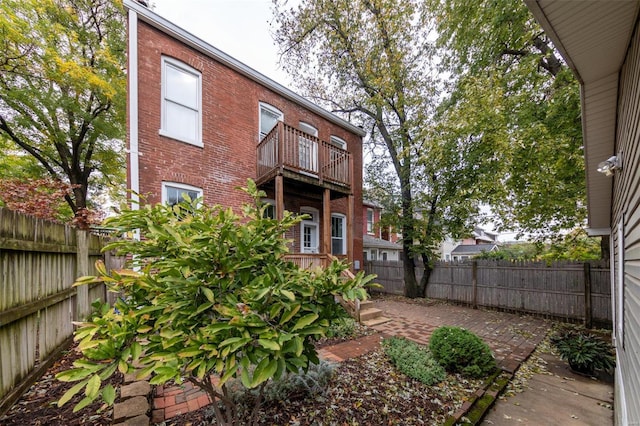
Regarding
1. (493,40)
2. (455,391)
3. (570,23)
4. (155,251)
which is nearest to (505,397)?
(455,391)

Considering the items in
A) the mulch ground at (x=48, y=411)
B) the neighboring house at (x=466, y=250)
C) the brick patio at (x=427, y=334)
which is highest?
the mulch ground at (x=48, y=411)

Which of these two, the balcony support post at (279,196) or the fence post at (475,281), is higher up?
the balcony support post at (279,196)

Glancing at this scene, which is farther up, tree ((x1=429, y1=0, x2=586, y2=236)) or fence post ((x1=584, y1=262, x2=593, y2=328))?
tree ((x1=429, y1=0, x2=586, y2=236))

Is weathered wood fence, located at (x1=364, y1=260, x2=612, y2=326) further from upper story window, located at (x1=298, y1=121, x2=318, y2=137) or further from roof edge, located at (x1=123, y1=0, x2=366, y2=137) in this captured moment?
roof edge, located at (x1=123, y1=0, x2=366, y2=137)

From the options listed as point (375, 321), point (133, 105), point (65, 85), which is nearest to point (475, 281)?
point (375, 321)

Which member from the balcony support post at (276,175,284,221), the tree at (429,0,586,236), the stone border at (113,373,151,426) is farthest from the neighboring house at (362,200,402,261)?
the stone border at (113,373,151,426)

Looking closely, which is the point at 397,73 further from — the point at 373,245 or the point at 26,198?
the point at 26,198

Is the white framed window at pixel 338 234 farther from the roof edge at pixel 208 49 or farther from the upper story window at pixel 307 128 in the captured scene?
the roof edge at pixel 208 49

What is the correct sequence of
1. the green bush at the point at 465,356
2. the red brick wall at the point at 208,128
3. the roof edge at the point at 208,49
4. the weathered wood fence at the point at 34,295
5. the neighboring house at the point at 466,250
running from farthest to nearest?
the neighboring house at the point at 466,250 → the red brick wall at the point at 208,128 → the roof edge at the point at 208,49 → the green bush at the point at 465,356 → the weathered wood fence at the point at 34,295

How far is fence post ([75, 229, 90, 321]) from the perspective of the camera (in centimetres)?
393

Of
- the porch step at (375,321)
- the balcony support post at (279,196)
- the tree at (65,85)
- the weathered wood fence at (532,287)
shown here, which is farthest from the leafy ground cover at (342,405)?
the tree at (65,85)

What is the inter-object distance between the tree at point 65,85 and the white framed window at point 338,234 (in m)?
9.43

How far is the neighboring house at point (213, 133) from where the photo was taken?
5.89m

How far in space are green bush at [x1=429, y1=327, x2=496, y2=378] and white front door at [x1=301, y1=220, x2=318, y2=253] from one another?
573cm
